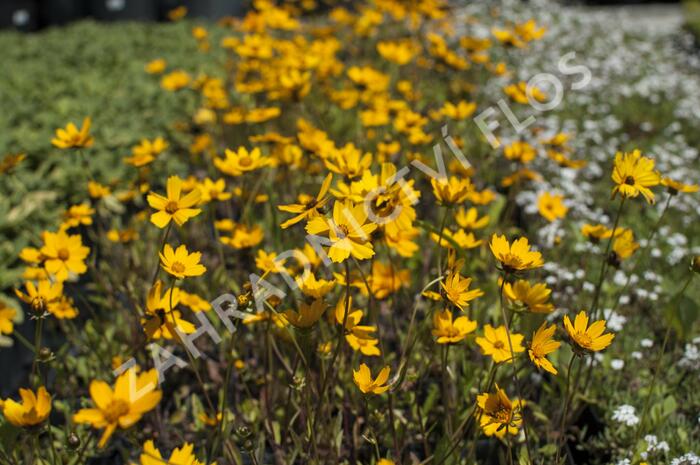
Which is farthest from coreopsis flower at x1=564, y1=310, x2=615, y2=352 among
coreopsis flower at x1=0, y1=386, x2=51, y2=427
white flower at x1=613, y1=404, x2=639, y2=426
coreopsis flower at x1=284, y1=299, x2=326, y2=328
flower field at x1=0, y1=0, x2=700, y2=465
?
coreopsis flower at x1=0, y1=386, x2=51, y2=427

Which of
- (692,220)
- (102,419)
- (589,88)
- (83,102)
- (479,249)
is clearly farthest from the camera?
(589,88)

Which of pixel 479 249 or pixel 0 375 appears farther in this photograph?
pixel 479 249

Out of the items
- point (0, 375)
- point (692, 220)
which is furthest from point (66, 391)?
point (692, 220)

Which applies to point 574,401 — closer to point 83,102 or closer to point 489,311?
point 489,311

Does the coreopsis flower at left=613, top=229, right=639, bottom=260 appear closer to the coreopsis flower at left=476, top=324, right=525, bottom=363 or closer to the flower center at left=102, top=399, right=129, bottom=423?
the coreopsis flower at left=476, top=324, right=525, bottom=363

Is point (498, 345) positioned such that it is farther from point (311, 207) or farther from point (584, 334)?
point (311, 207)

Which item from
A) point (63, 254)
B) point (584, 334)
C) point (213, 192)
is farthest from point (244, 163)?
point (584, 334)

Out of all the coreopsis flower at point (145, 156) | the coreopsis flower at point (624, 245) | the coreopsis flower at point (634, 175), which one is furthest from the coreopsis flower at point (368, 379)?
the coreopsis flower at point (145, 156)
